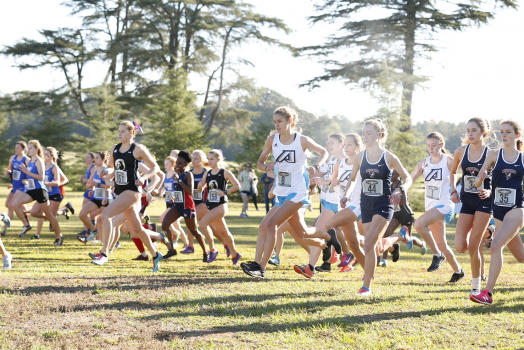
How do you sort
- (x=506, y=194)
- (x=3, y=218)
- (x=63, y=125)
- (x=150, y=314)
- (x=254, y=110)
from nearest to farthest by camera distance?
(x=150, y=314) < (x=506, y=194) < (x=3, y=218) < (x=254, y=110) < (x=63, y=125)

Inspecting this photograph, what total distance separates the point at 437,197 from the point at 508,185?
1.91 m

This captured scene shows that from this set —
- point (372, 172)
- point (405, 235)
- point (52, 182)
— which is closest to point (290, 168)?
point (372, 172)

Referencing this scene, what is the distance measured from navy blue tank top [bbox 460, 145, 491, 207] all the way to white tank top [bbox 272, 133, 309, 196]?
1.92 m

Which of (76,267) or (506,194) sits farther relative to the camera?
(76,267)

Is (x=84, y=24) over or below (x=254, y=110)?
over

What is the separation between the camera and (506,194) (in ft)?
17.4

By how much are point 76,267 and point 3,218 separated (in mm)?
4740

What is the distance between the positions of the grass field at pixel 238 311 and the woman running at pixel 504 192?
0.45 meters

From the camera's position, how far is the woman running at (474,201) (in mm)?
5680

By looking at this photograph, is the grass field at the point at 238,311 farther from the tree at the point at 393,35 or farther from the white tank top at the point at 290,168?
the tree at the point at 393,35

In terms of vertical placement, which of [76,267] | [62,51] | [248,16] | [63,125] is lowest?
[76,267]

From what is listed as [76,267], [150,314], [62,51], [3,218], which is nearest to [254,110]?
[62,51]

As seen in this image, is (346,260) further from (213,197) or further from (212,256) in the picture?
(213,197)

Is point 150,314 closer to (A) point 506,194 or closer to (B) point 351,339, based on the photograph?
(B) point 351,339
